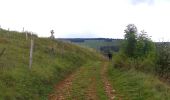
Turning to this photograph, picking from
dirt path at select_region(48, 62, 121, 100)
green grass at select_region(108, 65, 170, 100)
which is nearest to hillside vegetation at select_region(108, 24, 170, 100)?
green grass at select_region(108, 65, 170, 100)

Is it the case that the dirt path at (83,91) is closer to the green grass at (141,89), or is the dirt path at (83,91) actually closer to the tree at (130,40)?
the green grass at (141,89)

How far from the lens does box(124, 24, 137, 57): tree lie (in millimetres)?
37031

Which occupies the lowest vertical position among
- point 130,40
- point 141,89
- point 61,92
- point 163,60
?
point 61,92

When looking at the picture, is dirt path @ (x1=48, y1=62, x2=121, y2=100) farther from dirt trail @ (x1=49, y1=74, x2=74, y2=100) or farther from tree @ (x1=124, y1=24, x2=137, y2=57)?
tree @ (x1=124, y1=24, x2=137, y2=57)

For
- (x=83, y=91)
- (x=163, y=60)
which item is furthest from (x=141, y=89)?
(x=163, y=60)

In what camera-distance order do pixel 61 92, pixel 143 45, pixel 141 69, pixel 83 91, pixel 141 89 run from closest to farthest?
pixel 141 89 → pixel 83 91 → pixel 61 92 → pixel 141 69 → pixel 143 45

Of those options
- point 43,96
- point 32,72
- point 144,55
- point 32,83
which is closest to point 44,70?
point 32,72

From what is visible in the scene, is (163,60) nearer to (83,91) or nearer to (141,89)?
(141,89)

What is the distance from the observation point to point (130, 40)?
37.2 meters

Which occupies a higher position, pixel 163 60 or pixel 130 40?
pixel 130 40

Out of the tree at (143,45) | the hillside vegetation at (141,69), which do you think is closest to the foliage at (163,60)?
the hillside vegetation at (141,69)

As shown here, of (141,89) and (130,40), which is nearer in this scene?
(141,89)

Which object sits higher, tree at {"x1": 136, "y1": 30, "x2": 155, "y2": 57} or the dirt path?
tree at {"x1": 136, "y1": 30, "x2": 155, "y2": 57}

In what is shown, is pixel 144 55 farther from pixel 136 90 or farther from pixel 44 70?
pixel 136 90
